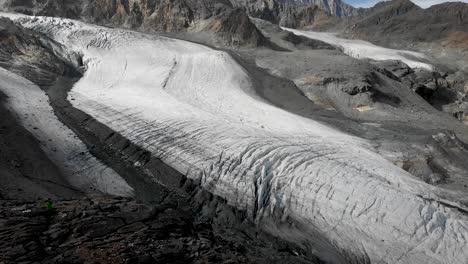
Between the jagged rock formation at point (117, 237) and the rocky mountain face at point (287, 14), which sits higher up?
the rocky mountain face at point (287, 14)

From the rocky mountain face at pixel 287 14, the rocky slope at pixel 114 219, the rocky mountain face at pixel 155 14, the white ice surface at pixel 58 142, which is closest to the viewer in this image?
the rocky slope at pixel 114 219

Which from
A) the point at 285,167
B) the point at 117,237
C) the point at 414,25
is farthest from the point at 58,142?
the point at 414,25

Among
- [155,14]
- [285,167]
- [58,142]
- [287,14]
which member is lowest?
[58,142]

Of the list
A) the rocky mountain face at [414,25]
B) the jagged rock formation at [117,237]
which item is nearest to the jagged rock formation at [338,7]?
the rocky mountain face at [414,25]

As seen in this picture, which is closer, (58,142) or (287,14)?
(58,142)

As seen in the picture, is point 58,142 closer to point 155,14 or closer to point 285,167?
point 285,167

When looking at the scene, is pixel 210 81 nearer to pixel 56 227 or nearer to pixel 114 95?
pixel 114 95

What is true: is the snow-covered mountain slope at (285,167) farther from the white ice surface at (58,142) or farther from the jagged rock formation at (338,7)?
the jagged rock formation at (338,7)
